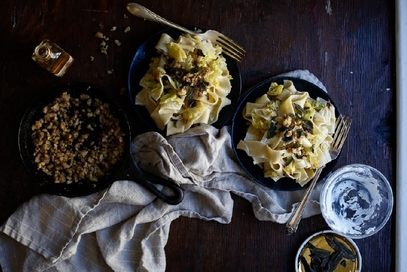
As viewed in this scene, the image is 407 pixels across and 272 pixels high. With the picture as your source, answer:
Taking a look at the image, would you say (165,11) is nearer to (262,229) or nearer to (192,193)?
(192,193)

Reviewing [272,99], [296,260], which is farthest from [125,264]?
[272,99]

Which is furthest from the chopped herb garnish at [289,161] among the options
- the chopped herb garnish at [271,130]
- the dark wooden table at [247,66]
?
the dark wooden table at [247,66]

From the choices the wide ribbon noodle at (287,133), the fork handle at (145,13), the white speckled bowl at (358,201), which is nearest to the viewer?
the fork handle at (145,13)

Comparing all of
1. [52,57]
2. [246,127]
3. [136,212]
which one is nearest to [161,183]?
[136,212]

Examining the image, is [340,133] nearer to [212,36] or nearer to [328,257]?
[328,257]

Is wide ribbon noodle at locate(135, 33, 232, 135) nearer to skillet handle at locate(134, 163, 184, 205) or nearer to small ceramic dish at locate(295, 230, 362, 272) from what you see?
skillet handle at locate(134, 163, 184, 205)

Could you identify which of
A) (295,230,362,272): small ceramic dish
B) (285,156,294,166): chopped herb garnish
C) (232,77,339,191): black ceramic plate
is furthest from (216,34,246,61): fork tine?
(295,230,362,272): small ceramic dish

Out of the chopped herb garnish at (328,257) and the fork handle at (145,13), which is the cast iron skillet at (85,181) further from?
the chopped herb garnish at (328,257)
